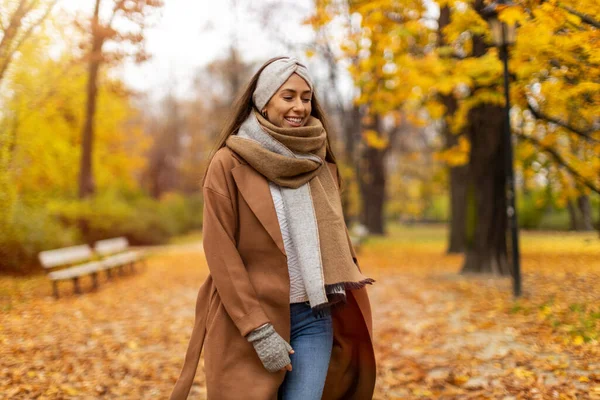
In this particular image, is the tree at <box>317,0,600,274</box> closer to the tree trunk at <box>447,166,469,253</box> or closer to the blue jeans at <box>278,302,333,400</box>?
the blue jeans at <box>278,302,333,400</box>

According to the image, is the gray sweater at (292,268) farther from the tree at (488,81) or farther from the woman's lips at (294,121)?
the tree at (488,81)

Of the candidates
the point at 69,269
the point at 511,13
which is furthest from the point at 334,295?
the point at 69,269

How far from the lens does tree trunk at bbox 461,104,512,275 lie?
994cm

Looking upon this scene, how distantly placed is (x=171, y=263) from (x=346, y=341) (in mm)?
13250

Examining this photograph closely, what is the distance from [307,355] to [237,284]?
43cm

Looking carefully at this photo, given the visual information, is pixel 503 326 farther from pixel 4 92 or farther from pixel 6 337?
pixel 4 92

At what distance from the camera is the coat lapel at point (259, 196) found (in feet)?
7.74

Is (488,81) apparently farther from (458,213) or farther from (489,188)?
(458,213)

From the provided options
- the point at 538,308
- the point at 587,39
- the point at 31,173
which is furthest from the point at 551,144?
the point at 31,173

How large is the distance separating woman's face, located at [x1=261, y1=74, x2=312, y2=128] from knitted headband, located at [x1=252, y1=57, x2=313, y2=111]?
0.02m

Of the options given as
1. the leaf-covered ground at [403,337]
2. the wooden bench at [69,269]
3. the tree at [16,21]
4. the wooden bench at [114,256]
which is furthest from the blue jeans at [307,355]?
the wooden bench at [114,256]

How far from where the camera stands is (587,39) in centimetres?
437

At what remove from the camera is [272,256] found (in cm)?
238

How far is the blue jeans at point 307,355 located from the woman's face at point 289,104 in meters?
0.79
